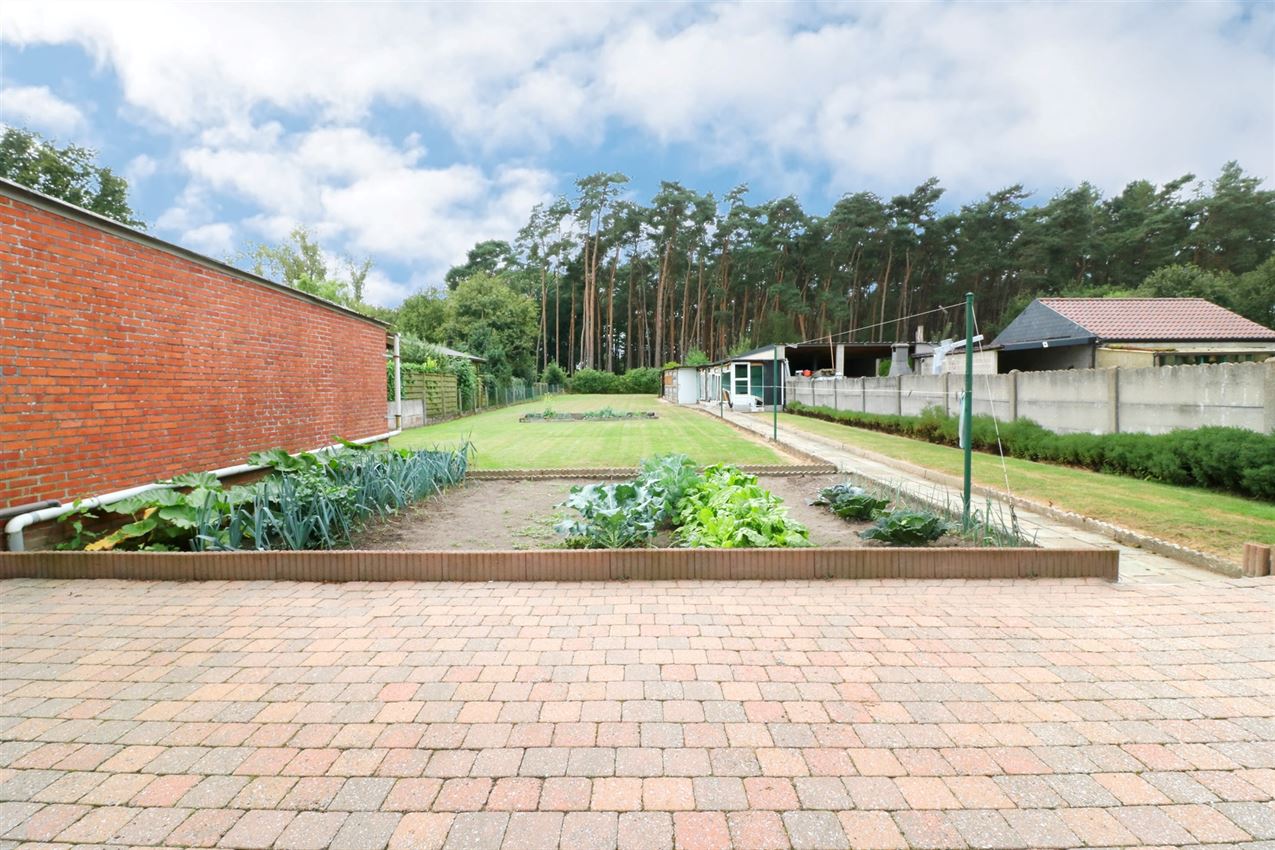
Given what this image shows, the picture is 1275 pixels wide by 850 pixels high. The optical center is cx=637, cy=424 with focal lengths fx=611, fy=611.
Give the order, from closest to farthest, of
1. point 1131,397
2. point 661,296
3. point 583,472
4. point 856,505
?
point 856,505
point 583,472
point 1131,397
point 661,296

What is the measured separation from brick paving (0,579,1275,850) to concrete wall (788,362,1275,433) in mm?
5336

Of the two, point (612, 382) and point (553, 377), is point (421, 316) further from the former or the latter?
point (612, 382)

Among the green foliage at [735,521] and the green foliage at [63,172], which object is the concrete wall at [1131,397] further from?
the green foliage at [63,172]

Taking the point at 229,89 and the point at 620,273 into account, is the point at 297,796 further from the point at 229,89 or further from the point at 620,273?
the point at 620,273

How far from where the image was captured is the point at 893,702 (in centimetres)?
249

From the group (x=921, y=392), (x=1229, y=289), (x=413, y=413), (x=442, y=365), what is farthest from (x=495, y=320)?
(x=1229, y=289)

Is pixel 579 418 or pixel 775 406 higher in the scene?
pixel 775 406

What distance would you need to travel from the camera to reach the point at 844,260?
5069 cm

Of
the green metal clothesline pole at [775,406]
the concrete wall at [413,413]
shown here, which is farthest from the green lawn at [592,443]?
the concrete wall at [413,413]

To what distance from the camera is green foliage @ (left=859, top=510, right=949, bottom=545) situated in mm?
4548

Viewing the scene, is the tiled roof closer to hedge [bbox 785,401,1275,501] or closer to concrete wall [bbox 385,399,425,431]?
hedge [bbox 785,401,1275,501]

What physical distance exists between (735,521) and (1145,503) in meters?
A: 5.07

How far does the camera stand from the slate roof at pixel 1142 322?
60.0ft

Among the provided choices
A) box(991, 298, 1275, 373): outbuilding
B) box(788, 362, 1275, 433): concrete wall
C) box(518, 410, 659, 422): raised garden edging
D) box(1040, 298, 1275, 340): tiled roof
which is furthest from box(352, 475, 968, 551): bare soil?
box(1040, 298, 1275, 340): tiled roof
